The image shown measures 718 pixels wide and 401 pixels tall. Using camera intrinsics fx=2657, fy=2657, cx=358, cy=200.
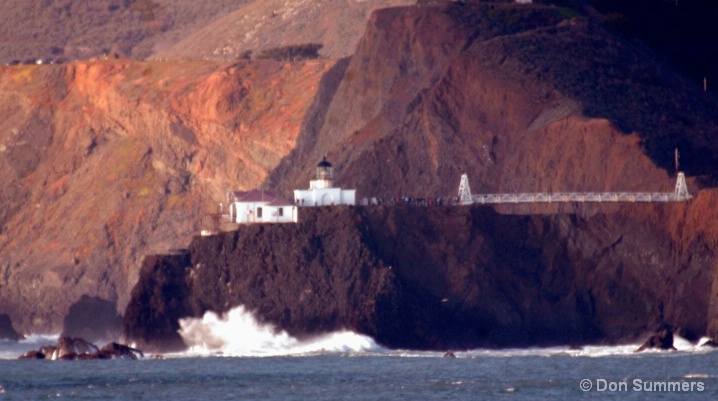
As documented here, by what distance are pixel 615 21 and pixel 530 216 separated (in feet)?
89.5

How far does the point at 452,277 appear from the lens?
133875mm

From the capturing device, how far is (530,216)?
137000mm

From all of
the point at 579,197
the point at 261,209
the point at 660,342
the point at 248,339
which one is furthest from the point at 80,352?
the point at 660,342

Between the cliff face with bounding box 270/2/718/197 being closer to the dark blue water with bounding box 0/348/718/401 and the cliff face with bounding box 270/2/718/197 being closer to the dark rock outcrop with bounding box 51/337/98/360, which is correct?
the dark blue water with bounding box 0/348/718/401

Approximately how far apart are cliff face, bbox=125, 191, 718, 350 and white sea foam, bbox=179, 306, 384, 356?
0.50m

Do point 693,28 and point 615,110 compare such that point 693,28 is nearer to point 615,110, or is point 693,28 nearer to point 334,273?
point 615,110

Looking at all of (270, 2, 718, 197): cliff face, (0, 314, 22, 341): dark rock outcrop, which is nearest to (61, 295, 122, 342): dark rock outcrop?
(0, 314, 22, 341): dark rock outcrop

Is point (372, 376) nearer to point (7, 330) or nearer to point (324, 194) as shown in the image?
point (324, 194)

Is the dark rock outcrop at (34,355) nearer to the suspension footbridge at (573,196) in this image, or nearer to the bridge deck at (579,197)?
the suspension footbridge at (573,196)

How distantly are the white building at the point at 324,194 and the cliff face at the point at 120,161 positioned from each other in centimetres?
1973

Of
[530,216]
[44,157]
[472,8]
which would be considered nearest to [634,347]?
[530,216]

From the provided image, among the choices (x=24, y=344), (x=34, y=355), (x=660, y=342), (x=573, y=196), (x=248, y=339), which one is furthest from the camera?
(x=24, y=344)

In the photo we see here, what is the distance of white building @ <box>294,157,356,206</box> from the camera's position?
138625 mm

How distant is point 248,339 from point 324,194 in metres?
11.2
